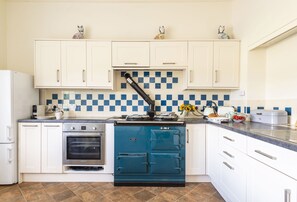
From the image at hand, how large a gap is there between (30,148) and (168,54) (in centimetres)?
235

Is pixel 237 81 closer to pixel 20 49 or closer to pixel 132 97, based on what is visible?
pixel 132 97

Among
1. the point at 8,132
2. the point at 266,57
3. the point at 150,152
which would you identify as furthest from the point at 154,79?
the point at 8,132

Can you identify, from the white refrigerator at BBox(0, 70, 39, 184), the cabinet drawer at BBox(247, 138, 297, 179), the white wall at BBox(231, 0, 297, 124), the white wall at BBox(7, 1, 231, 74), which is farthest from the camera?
the white wall at BBox(7, 1, 231, 74)

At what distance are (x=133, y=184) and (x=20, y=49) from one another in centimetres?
284

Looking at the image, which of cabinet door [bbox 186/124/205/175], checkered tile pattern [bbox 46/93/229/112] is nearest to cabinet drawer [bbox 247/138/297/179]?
cabinet door [bbox 186/124/205/175]

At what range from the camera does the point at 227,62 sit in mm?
2520

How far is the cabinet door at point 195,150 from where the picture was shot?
7.63ft

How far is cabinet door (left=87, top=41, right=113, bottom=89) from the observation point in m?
2.54

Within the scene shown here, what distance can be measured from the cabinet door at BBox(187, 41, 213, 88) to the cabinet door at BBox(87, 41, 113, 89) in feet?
3.96

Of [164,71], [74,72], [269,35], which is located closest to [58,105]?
[74,72]

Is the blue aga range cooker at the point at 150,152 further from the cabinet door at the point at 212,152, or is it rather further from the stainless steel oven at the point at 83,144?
the cabinet door at the point at 212,152

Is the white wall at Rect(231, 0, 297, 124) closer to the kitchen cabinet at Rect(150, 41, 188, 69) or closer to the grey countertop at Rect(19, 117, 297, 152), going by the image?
the grey countertop at Rect(19, 117, 297, 152)

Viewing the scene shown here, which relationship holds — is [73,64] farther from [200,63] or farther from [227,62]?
[227,62]

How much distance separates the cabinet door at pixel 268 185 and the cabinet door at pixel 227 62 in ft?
4.66
